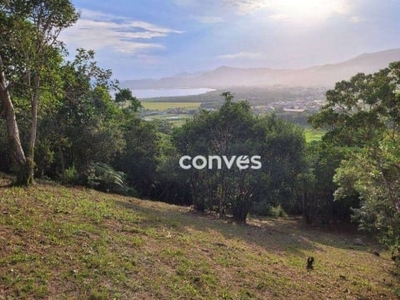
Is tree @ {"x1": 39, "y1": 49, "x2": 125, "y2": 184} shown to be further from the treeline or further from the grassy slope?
the grassy slope

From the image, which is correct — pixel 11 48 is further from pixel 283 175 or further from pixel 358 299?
pixel 283 175

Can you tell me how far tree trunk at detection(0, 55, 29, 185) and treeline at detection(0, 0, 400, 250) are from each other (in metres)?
0.03

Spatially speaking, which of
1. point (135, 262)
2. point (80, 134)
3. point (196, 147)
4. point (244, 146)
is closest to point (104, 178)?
point (80, 134)

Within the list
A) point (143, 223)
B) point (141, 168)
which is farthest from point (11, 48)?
point (141, 168)

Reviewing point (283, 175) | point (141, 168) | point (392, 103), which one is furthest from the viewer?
point (141, 168)

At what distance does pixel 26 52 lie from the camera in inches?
378

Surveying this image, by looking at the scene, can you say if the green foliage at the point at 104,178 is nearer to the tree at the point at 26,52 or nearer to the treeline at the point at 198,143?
the treeline at the point at 198,143

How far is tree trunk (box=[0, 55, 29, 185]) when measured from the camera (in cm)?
991

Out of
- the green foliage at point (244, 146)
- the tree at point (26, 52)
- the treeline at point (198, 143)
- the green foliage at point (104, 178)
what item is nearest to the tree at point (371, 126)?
the treeline at point (198, 143)

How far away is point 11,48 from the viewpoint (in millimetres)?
9875

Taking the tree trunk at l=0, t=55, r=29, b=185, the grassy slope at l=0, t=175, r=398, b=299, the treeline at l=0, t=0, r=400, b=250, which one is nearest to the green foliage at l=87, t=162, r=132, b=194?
the treeline at l=0, t=0, r=400, b=250

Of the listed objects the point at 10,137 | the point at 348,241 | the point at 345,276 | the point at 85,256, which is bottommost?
the point at 348,241

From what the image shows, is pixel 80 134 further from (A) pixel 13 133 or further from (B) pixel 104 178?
(A) pixel 13 133

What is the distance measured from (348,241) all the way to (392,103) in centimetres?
1157
